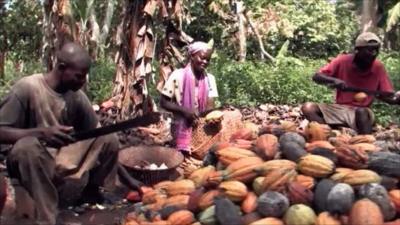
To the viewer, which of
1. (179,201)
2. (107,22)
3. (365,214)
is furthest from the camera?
(107,22)

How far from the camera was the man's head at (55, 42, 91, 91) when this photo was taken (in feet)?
13.3

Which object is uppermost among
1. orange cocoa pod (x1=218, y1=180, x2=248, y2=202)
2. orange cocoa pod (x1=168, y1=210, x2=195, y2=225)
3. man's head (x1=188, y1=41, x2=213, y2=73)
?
man's head (x1=188, y1=41, x2=213, y2=73)

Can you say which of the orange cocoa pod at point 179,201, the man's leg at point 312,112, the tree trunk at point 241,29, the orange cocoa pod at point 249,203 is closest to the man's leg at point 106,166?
the orange cocoa pod at point 179,201

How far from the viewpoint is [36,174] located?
394 cm

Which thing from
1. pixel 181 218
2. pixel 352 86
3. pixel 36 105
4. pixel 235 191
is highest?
pixel 36 105

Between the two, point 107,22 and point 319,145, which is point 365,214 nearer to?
point 319,145

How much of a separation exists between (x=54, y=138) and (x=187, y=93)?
7.23 ft

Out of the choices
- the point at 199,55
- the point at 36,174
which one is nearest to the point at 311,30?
the point at 199,55

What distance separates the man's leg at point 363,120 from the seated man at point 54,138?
2.68m

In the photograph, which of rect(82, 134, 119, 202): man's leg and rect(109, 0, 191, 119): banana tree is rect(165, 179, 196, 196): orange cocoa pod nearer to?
rect(82, 134, 119, 202): man's leg

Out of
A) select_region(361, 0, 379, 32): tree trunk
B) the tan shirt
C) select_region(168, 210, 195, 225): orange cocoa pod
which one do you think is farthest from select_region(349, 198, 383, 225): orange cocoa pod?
select_region(361, 0, 379, 32): tree trunk

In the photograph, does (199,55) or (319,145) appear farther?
(199,55)

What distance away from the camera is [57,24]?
8625mm

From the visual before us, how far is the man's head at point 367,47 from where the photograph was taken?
225 inches
